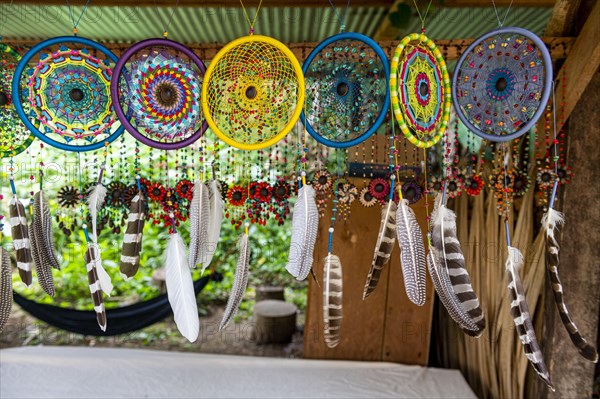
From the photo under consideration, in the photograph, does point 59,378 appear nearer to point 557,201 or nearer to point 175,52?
point 175,52

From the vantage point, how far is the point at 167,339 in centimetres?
451

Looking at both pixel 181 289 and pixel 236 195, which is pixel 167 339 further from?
pixel 181 289

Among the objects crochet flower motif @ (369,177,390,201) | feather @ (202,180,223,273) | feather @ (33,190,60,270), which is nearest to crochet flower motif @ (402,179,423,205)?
crochet flower motif @ (369,177,390,201)

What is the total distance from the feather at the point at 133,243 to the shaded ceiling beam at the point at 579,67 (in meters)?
2.00

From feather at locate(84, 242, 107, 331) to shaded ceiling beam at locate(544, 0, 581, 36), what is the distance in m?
2.34

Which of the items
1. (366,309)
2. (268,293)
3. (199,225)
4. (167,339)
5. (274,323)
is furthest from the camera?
(268,293)

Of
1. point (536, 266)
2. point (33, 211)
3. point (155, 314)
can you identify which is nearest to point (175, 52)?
point (33, 211)

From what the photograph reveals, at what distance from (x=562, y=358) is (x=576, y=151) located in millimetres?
1032

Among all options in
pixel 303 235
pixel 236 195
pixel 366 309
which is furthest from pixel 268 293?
pixel 303 235

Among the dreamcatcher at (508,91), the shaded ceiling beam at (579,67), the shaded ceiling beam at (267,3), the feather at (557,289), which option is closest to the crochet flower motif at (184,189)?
the shaded ceiling beam at (267,3)

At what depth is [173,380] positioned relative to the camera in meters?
3.06

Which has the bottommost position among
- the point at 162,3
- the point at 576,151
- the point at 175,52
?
the point at 576,151

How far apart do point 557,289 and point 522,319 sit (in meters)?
0.20

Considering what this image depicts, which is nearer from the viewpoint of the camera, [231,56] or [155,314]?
[231,56]
